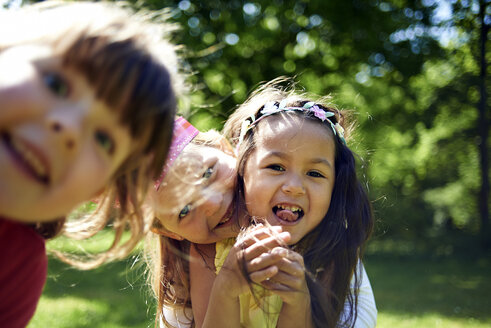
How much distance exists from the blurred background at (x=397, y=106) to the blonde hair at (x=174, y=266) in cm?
276

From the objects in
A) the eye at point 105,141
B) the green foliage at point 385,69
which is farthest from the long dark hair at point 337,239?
the green foliage at point 385,69

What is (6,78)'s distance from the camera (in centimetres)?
139

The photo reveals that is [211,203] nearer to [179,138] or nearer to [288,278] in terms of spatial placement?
[179,138]

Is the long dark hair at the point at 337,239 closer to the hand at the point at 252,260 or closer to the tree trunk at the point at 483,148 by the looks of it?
the hand at the point at 252,260

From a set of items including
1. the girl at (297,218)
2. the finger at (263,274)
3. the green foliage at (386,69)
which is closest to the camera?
the finger at (263,274)

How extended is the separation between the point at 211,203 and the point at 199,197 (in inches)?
3.7

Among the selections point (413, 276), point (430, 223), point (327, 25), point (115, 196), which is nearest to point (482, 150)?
point (430, 223)

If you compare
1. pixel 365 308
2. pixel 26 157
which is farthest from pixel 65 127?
pixel 365 308

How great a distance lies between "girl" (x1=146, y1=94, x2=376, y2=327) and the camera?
8.08 ft

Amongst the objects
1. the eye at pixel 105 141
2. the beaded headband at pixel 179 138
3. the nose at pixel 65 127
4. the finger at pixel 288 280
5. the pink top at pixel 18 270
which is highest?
the nose at pixel 65 127

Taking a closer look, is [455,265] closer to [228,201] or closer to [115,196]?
Result: [228,201]

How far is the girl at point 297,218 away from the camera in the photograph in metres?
2.32

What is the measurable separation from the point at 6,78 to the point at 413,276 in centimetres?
786

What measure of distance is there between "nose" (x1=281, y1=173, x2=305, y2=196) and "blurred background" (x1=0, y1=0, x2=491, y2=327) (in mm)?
3409
